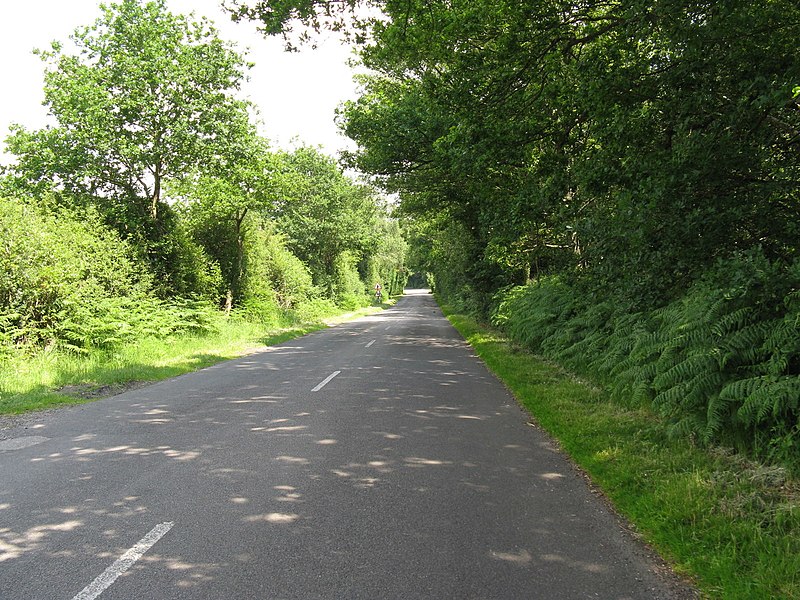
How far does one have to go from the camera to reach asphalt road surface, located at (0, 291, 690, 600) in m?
3.21

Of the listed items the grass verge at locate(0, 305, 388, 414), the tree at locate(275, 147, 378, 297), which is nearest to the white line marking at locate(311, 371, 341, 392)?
the grass verge at locate(0, 305, 388, 414)

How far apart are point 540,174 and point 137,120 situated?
593 inches

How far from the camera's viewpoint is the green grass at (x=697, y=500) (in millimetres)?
3199

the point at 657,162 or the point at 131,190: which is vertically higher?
the point at 131,190

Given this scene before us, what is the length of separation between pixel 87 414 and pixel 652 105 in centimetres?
990

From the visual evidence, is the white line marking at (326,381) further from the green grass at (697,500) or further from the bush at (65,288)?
the bush at (65,288)

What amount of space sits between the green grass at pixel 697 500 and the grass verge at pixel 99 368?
828 cm

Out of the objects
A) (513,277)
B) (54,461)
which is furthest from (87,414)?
(513,277)

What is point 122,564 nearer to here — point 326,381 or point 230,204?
point 326,381

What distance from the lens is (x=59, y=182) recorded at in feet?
60.0

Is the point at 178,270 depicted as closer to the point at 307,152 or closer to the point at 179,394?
the point at 179,394

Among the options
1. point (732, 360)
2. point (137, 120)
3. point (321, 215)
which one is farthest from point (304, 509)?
point (321, 215)

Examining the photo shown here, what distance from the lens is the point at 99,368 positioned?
11891mm

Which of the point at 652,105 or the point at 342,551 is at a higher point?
the point at 652,105
